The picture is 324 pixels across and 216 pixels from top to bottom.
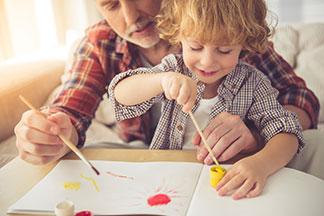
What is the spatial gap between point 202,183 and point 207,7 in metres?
0.36

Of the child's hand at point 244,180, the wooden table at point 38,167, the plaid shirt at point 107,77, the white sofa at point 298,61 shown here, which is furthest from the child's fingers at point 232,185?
the white sofa at point 298,61

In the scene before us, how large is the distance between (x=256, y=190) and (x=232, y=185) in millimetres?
38

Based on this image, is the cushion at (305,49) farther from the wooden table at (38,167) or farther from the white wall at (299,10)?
the wooden table at (38,167)

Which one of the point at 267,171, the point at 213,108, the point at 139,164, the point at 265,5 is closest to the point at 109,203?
the point at 139,164

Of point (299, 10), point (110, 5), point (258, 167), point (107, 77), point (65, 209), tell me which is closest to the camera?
point (65, 209)

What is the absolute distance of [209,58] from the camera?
2.85ft

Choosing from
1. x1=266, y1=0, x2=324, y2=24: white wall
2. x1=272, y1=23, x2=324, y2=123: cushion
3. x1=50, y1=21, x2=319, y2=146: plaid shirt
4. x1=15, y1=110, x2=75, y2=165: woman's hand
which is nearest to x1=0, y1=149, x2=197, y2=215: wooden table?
x1=15, y1=110, x2=75, y2=165: woman's hand

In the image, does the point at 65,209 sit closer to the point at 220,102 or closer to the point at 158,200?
the point at 158,200

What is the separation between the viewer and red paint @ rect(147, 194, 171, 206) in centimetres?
68

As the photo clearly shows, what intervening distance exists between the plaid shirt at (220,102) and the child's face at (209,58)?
6 cm

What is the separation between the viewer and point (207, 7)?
0.88 metres

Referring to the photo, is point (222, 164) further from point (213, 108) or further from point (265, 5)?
point (265, 5)

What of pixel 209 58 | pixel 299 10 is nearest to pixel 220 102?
pixel 209 58

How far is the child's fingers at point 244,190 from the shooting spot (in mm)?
679
